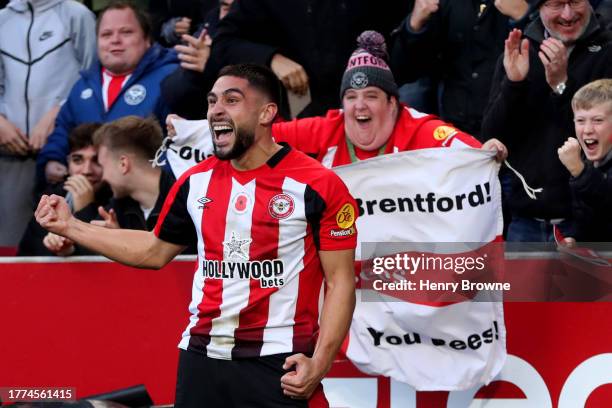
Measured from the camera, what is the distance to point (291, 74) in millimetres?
8367

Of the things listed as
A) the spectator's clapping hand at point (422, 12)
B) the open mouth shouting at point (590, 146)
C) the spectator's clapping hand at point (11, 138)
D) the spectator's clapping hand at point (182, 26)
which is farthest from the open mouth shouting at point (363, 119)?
the spectator's clapping hand at point (11, 138)

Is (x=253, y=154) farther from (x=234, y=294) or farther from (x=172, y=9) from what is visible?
(x=172, y=9)

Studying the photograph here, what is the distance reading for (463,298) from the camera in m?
7.12

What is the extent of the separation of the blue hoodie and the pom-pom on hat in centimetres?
197

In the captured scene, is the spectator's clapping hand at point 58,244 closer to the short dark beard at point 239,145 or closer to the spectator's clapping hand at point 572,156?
the short dark beard at point 239,145

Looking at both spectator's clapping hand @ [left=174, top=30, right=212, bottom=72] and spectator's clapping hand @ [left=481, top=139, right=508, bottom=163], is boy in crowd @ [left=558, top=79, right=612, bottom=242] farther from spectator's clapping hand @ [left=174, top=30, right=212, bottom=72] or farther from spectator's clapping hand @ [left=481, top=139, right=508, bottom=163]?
spectator's clapping hand @ [left=174, top=30, right=212, bottom=72]

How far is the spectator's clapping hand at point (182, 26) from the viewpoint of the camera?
9859 mm

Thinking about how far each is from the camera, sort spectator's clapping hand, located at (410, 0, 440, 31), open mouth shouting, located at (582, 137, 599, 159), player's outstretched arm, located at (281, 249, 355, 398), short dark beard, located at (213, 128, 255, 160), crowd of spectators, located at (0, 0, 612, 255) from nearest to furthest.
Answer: player's outstretched arm, located at (281, 249, 355, 398) → short dark beard, located at (213, 128, 255, 160) → open mouth shouting, located at (582, 137, 599, 159) → crowd of spectators, located at (0, 0, 612, 255) → spectator's clapping hand, located at (410, 0, 440, 31)

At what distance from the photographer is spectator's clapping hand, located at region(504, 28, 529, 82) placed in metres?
7.54

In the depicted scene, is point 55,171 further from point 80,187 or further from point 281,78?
point 281,78

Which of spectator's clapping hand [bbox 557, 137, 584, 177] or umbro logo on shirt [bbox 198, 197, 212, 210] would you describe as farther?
spectator's clapping hand [bbox 557, 137, 584, 177]

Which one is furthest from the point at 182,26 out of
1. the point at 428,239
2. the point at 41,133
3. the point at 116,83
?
the point at 428,239

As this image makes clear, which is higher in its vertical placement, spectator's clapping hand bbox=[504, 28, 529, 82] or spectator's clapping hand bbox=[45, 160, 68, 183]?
spectator's clapping hand bbox=[504, 28, 529, 82]

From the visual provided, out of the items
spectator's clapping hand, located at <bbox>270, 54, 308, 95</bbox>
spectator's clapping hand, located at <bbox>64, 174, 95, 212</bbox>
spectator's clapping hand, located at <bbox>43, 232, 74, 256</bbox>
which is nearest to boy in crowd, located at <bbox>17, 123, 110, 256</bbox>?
spectator's clapping hand, located at <bbox>64, 174, 95, 212</bbox>
